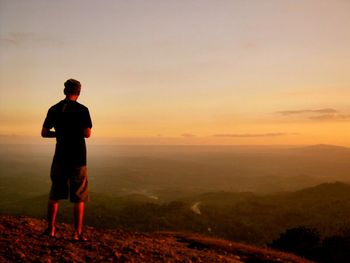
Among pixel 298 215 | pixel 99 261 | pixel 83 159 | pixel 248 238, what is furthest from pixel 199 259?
pixel 298 215

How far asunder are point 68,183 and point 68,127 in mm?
1266

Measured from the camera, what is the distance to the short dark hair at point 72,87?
848 cm

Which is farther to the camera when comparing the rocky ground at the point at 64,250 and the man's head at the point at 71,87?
the man's head at the point at 71,87

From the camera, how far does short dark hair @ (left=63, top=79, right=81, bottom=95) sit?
8.48 m

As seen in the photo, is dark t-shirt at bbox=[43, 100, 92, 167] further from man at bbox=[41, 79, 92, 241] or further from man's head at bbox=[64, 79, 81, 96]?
man's head at bbox=[64, 79, 81, 96]

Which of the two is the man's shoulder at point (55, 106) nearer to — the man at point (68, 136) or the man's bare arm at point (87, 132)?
the man at point (68, 136)

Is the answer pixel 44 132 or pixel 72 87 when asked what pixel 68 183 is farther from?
pixel 72 87

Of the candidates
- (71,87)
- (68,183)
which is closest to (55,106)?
(71,87)

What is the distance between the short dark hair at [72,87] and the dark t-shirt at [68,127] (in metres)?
0.21

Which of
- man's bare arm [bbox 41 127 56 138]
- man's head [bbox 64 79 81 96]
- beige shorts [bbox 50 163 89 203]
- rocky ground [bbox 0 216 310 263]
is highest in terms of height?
man's head [bbox 64 79 81 96]

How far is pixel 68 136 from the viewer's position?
27.9ft

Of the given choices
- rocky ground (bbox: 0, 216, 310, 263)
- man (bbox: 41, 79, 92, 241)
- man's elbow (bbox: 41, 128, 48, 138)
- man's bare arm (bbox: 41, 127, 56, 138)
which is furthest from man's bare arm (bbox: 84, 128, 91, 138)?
rocky ground (bbox: 0, 216, 310, 263)

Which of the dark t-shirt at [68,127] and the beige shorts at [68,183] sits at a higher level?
the dark t-shirt at [68,127]

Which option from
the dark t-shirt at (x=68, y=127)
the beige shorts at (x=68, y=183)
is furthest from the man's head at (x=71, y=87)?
the beige shorts at (x=68, y=183)
